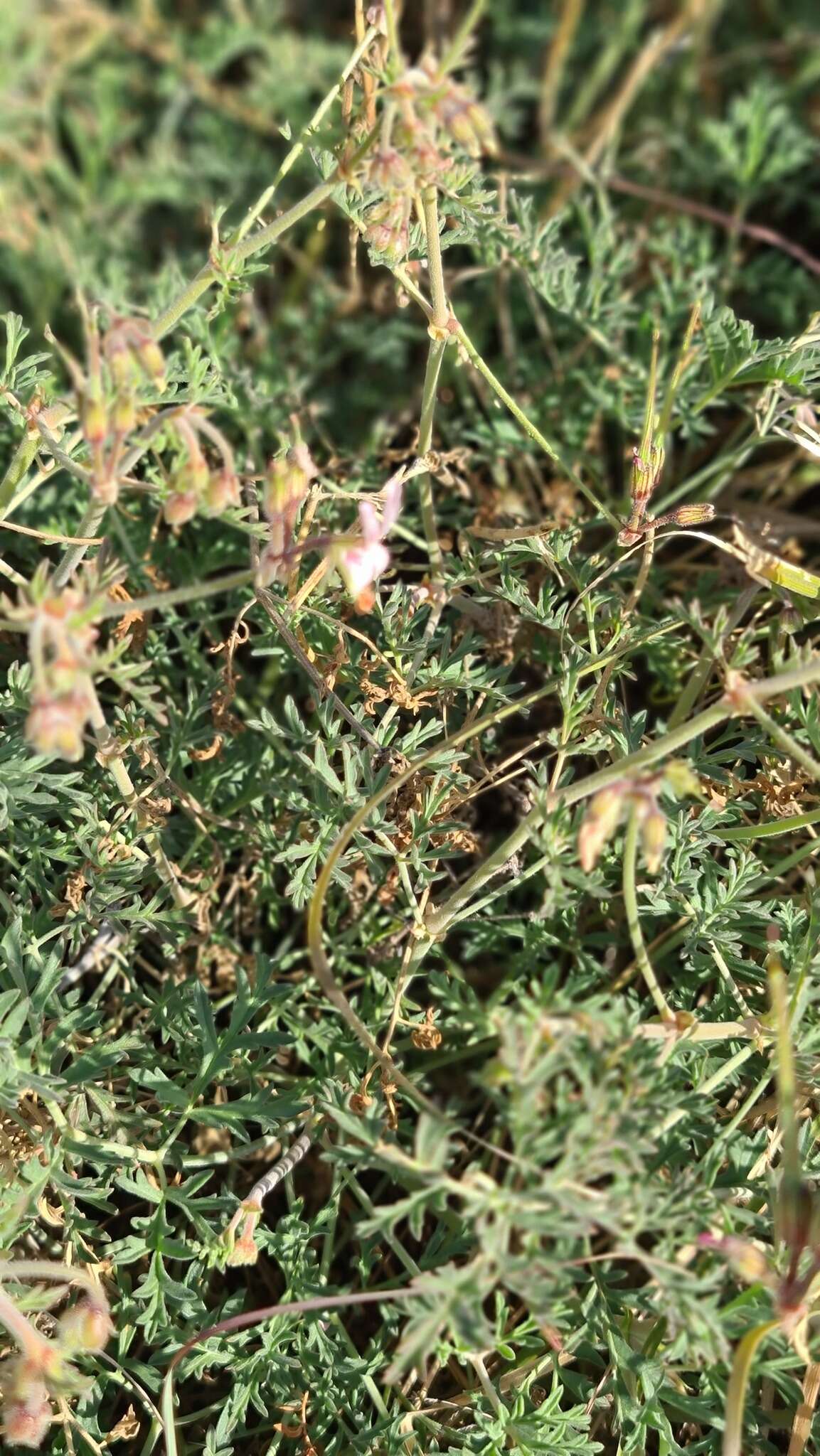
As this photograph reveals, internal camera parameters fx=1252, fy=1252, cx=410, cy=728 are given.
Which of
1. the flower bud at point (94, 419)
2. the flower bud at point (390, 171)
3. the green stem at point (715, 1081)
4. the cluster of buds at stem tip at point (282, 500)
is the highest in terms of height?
the flower bud at point (390, 171)

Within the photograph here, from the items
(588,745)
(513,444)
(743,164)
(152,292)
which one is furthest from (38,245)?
(588,745)

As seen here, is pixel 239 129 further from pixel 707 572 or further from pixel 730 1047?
pixel 730 1047

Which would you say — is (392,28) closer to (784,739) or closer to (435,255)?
(435,255)

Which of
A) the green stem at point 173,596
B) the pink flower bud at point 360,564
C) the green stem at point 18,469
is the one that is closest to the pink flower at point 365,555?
the pink flower bud at point 360,564

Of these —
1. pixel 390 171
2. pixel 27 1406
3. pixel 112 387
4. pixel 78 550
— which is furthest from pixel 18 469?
pixel 27 1406

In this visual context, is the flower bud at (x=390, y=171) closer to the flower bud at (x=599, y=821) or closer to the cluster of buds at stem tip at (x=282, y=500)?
the cluster of buds at stem tip at (x=282, y=500)
